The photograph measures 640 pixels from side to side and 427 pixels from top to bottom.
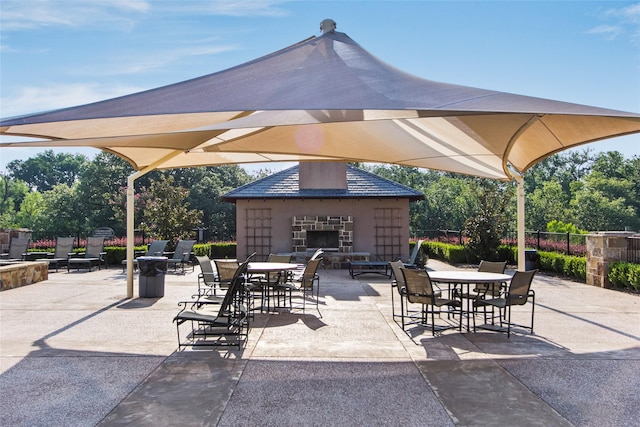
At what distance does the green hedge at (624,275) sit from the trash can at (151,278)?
29.9ft

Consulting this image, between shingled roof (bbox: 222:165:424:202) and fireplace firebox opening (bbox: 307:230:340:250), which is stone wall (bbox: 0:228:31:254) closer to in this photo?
shingled roof (bbox: 222:165:424:202)

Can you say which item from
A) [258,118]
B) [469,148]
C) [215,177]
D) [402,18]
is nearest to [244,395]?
[258,118]

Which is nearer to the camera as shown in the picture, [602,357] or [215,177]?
[602,357]

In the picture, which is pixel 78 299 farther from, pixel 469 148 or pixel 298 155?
pixel 469 148

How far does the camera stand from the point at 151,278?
9.02 metres

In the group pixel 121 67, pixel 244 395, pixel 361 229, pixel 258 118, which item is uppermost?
pixel 121 67

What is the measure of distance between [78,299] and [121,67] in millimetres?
4819

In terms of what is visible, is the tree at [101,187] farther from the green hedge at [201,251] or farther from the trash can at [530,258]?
the trash can at [530,258]

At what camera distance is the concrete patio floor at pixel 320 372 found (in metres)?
3.51

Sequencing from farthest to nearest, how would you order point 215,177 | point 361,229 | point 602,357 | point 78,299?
point 215,177
point 361,229
point 78,299
point 602,357

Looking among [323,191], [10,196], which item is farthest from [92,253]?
[10,196]

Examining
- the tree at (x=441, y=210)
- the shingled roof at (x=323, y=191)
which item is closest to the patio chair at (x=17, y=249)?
the shingled roof at (x=323, y=191)

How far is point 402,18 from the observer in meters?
8.88

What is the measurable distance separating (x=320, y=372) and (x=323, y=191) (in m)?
11.5
